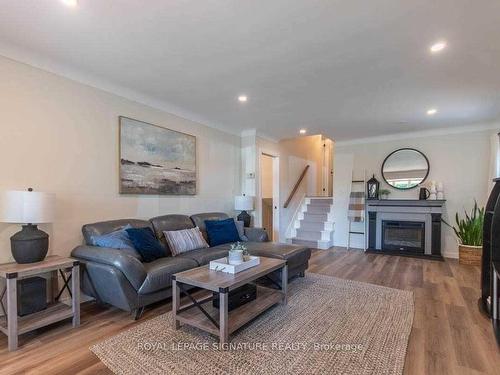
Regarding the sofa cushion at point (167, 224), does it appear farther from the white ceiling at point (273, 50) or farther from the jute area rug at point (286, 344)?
the white ceiling at point (273, 50)

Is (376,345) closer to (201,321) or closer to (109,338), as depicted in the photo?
(201,321)

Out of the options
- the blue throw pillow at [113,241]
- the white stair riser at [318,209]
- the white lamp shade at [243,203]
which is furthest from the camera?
the white stair riser at [318,209]

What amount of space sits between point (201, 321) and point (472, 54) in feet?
11.0

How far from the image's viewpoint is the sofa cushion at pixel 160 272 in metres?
2.48

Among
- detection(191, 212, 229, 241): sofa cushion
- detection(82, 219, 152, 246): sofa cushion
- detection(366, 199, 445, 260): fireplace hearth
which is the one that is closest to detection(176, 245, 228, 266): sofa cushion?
detection(191, 212, 229, 241): sofa cushion

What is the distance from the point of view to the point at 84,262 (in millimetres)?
2619

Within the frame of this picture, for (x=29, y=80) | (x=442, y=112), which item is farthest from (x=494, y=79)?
(x=29, y=80)

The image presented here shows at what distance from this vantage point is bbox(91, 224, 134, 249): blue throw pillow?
272cm

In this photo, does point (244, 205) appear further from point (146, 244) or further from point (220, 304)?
point (220, 304)

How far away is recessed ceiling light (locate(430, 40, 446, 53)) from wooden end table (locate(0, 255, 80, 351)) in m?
3.65

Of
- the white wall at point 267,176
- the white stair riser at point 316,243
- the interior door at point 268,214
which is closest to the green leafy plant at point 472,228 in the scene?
the white stair riser at point 316,243

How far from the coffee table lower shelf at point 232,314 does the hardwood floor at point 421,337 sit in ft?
1.70

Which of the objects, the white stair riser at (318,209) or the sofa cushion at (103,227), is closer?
the sofa cushion at (103,227)

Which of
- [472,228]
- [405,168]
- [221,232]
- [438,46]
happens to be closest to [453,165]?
[405,168]
